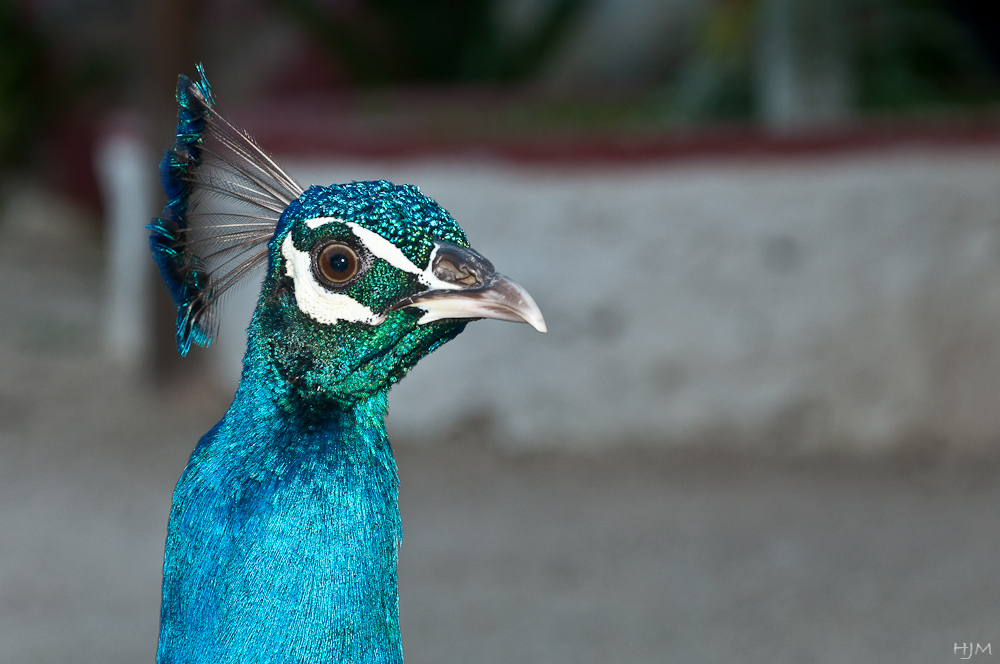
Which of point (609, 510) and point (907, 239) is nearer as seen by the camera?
point (609, 510)

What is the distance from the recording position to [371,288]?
1.02 meters

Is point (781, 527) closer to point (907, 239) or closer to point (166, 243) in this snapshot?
point (907, 239)

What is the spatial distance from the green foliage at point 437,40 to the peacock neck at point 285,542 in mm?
6260

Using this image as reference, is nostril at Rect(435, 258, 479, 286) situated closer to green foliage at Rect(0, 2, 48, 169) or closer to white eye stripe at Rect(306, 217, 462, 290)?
white eye stripe at Rect(306, 217, 462, 290)

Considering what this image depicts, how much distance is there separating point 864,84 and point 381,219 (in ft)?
15.2

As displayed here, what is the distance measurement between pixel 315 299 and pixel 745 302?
3.22 meters

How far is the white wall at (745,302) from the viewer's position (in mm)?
4020

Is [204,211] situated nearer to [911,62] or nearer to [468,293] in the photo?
[468,293]

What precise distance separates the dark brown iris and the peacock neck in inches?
4.8

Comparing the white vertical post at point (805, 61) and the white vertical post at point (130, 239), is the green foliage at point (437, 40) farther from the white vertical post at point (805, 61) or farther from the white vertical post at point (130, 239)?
the white vertical post at point (805, 61)

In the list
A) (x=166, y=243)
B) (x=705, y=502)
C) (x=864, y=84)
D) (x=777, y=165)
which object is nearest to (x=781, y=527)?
(x=705, y=502)

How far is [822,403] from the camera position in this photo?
412 cm

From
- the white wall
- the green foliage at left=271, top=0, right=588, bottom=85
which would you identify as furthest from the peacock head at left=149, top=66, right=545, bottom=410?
the green foliage at left=271, top=0, right=588, bottom=85

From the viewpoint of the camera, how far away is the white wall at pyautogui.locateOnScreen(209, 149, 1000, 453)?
13.2 ft
